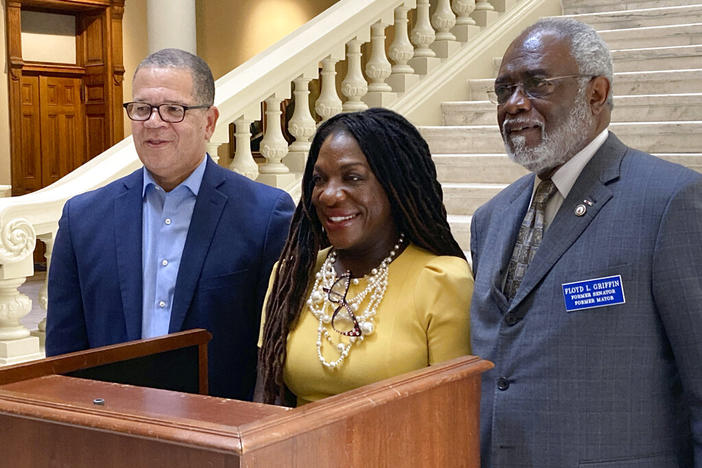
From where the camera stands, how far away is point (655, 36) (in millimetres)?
5926

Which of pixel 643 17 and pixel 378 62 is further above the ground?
pixel 643 17

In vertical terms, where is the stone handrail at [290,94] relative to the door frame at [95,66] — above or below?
below

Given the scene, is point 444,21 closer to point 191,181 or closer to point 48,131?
point 191,181

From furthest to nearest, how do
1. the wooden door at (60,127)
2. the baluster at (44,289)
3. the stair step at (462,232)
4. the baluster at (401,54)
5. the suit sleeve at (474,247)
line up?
the wooden door at (60,127)
the baluster at (401,54)
the stair step at (462,232)
the baluster at (44,289)
the suit sleeve at (474,247)

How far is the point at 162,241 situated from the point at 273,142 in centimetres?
262

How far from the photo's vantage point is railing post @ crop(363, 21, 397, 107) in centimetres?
548

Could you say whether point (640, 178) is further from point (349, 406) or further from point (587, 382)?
point (349, 406)

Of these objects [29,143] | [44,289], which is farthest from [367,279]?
[29,143]

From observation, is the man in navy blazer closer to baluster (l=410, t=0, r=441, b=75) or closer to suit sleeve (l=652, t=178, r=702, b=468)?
suit sleeve (l=652, t=178, r=702, b=468)

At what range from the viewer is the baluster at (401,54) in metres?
5.67

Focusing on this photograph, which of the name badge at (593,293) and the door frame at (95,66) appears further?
the door frame at (95,66)

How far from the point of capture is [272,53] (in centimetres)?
465

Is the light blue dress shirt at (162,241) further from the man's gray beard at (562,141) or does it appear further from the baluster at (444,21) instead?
the baluster at (444,21)

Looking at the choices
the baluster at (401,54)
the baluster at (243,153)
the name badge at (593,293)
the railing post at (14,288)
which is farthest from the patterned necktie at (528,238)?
the baluster at (401,54)
